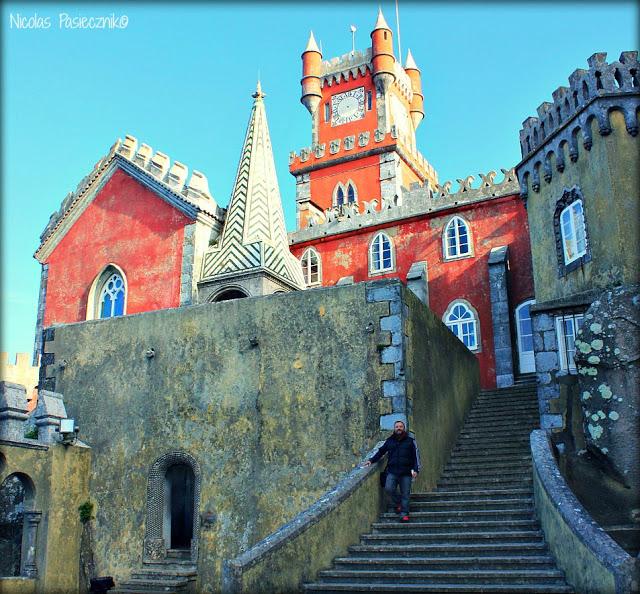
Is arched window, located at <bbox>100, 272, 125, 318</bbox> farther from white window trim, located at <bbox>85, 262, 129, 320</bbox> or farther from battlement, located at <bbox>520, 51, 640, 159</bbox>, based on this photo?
battlement, located at <bbox>520, 51, 640, 159</bbox>

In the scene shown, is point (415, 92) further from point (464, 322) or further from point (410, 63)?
point (464, 322)

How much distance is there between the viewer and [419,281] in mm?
23484

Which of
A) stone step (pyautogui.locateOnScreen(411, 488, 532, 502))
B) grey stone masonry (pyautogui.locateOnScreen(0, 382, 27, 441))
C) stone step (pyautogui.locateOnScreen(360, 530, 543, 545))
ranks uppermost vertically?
grey stone masonry (pyautogui.locateOnScreen(0, 382, 27, 441))

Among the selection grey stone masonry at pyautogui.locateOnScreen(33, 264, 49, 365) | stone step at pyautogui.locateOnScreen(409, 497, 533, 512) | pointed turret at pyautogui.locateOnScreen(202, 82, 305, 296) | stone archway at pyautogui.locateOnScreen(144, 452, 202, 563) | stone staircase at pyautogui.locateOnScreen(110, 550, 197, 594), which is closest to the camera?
stone step at pyautogui.locateOnScreen(409, 497, 533, 512)

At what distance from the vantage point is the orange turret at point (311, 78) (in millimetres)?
40031

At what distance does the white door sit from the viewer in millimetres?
21375

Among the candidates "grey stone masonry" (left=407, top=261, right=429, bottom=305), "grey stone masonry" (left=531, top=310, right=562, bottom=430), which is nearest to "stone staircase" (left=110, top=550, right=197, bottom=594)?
"grey stone masonry" (left=531, top=310, right=562, bottom=430)

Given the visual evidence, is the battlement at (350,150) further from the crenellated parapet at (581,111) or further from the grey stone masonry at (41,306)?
the crenellated parapet at (581,111)

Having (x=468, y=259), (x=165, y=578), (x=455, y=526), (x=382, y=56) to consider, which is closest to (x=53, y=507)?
(x=165, y=578)

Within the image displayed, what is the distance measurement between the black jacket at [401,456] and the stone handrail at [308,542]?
30 cm

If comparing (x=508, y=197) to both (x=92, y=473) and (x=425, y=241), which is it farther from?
(x=92, y=473)

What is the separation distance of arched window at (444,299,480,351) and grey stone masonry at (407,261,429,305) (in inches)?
35.5

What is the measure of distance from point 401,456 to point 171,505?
534cm

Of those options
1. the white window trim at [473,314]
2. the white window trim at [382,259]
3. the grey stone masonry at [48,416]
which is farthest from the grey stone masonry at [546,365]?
the white window trim at [382,259]
